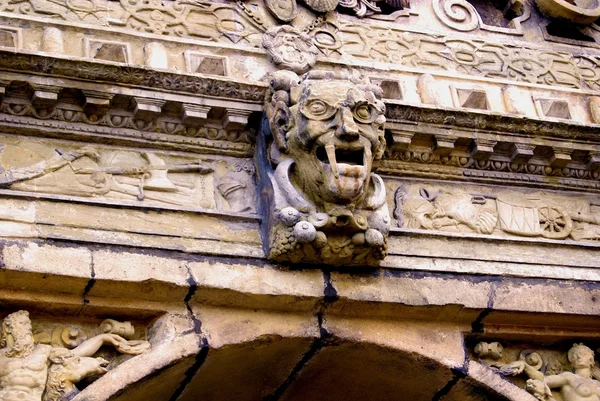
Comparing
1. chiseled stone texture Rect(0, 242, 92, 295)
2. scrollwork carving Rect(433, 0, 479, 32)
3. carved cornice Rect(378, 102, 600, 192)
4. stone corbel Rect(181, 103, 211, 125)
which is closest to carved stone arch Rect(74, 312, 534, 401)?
chiseled stone texture Rect(0, 242, 92, 295)

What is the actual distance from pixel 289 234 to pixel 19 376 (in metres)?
1.63

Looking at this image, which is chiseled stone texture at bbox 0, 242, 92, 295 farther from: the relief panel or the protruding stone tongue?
the protruding stone tongue

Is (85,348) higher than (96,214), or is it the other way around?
(96,214)

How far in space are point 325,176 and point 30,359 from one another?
1867 mm

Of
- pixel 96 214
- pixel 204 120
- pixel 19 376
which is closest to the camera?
pixel 19 376

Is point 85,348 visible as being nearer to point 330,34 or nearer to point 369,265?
point 369,265

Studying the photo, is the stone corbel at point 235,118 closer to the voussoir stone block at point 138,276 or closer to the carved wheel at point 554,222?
the voussoir stone block at point 138,276

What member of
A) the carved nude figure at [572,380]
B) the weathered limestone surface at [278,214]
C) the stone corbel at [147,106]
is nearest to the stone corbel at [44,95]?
the weathered limestone surface at [278,214]

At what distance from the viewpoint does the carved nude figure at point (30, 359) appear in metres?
6.40

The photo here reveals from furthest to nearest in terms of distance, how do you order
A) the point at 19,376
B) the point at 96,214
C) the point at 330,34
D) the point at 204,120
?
the point at 330,34, the point at 204,120, the point at 96,214, the point at 19,376

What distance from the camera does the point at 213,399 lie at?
745 centimetres

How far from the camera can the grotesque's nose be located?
700cm

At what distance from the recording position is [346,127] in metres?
7.00

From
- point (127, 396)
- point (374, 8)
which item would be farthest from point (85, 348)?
point (374, 8)
